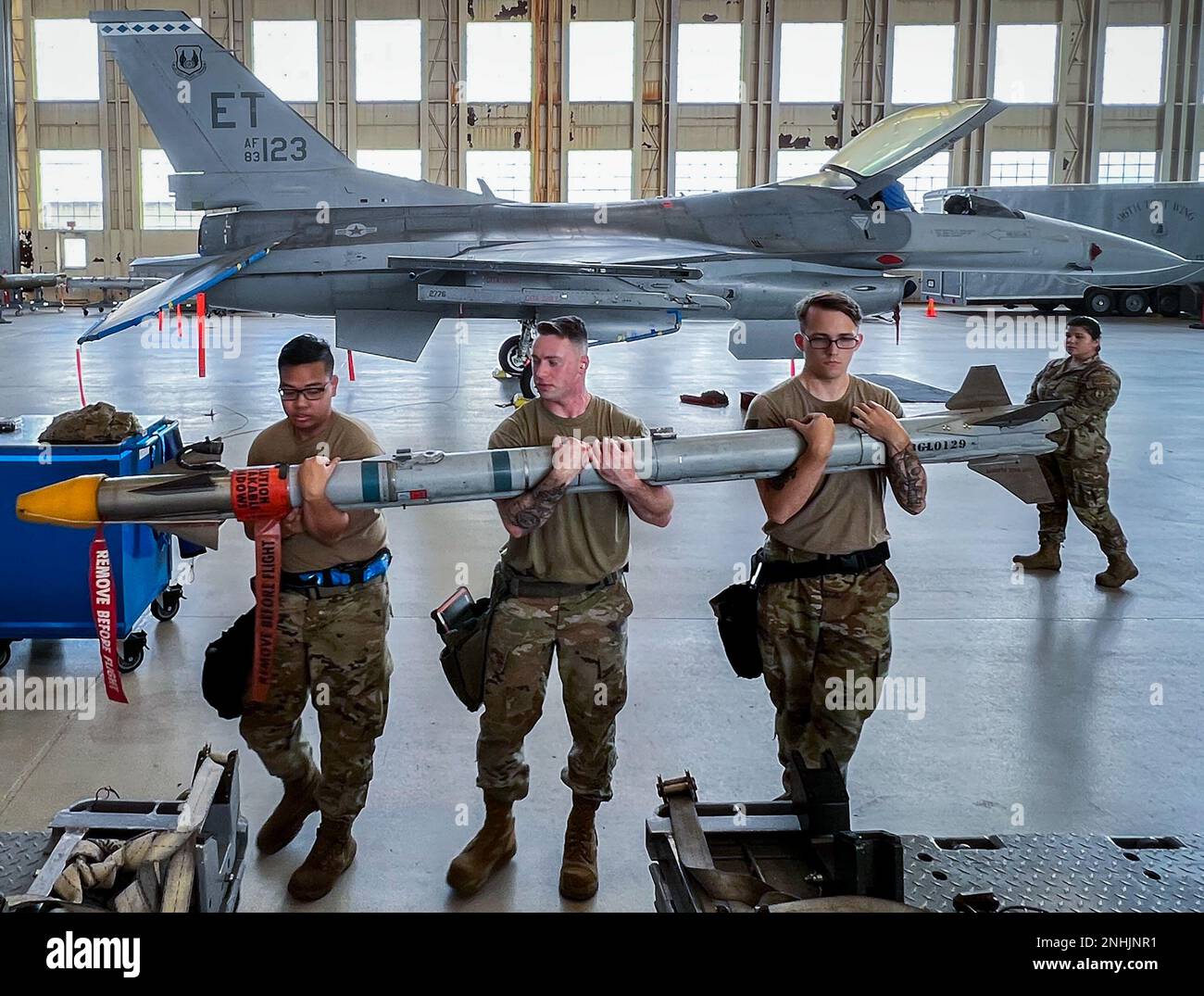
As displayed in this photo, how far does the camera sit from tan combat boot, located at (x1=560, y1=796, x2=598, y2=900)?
152 inches

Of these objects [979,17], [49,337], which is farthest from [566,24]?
[49,337]

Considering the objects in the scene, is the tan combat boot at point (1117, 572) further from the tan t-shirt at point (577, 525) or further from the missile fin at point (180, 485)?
the missile fin at point (180, 485)

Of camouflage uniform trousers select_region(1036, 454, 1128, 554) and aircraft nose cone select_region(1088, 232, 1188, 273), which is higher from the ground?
aircraft nose cone select_region(1088, 232, 1188, 273)

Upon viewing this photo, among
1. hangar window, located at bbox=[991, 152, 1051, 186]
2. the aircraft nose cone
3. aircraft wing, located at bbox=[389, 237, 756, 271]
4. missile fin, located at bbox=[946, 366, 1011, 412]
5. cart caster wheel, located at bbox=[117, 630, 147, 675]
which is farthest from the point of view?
hangar window, located at bbox=[991, 152, 1051, 186]

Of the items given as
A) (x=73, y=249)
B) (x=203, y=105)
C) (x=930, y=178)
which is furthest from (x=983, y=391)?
(x=73, y=249)

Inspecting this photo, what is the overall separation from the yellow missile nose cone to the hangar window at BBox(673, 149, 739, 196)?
36.2 meters

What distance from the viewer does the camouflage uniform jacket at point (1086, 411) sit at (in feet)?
24.1

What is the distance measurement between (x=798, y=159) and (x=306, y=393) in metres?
37.3

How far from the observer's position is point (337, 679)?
3943mm

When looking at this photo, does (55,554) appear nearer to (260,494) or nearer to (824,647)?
(260,494)

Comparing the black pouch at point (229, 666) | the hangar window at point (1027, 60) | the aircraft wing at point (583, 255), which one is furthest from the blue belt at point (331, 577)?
the hangar window at point (1027, 60)

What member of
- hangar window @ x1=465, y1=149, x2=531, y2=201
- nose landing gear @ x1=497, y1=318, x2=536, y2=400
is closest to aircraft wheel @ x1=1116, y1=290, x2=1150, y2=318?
hangar window @ x1=465, y1=149, x2=531, y2=201

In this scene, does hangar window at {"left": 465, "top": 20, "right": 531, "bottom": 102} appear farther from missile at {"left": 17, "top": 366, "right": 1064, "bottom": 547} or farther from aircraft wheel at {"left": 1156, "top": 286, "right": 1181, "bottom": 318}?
missile at {"left": 17, "top": 366, "right": 1064, "bottom": 547}

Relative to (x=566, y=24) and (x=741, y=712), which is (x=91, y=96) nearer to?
(x=566, y=24)
